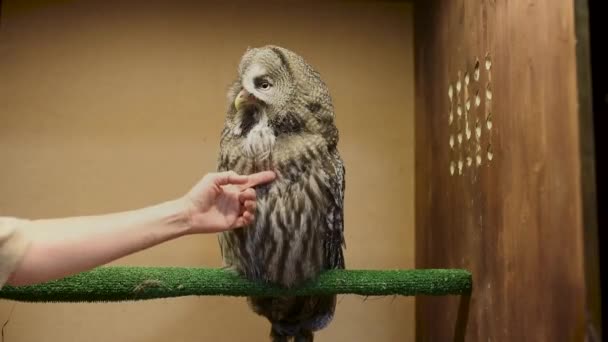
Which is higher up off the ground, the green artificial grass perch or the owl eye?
the owl eye

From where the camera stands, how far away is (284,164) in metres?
1.52

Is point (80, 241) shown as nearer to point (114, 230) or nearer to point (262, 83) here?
point (114, 230)

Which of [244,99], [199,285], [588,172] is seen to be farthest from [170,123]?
[588,172]

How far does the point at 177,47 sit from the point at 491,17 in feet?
4.38

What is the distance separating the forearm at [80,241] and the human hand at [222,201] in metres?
0.13

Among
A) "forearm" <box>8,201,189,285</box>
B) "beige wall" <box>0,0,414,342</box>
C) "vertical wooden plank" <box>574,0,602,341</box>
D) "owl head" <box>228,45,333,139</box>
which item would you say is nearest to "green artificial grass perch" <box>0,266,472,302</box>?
"forearm" <box>8,201,189,285</box>

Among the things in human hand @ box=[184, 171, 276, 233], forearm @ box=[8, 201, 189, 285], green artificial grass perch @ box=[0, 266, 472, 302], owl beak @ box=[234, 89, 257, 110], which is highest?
owl beak @ box=[234, 89, 257, 110]

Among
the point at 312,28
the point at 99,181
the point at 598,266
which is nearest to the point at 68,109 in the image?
the point at 99,181

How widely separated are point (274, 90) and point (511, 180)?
0.68 meters

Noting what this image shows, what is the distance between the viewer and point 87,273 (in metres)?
1.34

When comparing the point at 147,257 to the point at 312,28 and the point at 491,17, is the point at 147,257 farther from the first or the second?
the point at 491,17

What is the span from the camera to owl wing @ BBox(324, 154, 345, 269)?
1603 millimetres

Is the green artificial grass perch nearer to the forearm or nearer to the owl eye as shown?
the forearm

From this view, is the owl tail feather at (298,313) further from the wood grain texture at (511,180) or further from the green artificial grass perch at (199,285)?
the wood grain texture at (511,180)
